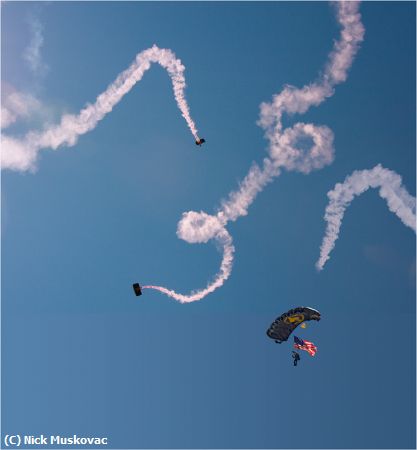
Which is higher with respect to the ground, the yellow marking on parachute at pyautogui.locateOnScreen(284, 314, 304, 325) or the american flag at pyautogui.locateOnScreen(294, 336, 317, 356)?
the yellow marking on parachute at pyautogui.locateOnScreen(284, 314, 304, 325)

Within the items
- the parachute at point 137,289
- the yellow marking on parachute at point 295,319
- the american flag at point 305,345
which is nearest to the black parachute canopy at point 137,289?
the parachute at point 137,289

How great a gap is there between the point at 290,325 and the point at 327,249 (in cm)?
1007

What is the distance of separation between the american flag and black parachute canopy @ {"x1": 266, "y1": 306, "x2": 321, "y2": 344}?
253cm

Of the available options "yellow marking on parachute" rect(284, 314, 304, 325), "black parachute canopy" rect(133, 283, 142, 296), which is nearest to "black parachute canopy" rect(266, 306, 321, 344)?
"yellow marking on parachute" rect(284, 314, 304, 325)

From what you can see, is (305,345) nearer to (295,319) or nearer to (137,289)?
(295,319)

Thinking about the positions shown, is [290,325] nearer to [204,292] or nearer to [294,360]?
[294,360]

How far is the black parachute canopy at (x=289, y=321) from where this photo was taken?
5289cm

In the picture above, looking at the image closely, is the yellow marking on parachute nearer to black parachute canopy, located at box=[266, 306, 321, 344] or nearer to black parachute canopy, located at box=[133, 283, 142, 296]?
black parachute canopy, located at box=[266, 306, 321, 344]

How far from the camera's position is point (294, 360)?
5634cm

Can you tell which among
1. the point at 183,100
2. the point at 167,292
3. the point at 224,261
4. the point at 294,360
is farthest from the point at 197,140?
the point at 294,360

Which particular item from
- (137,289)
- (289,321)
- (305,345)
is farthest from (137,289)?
(305,345)

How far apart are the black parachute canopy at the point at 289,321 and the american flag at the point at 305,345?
2530 mm

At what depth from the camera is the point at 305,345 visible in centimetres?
5741

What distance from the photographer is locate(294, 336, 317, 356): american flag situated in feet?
187
